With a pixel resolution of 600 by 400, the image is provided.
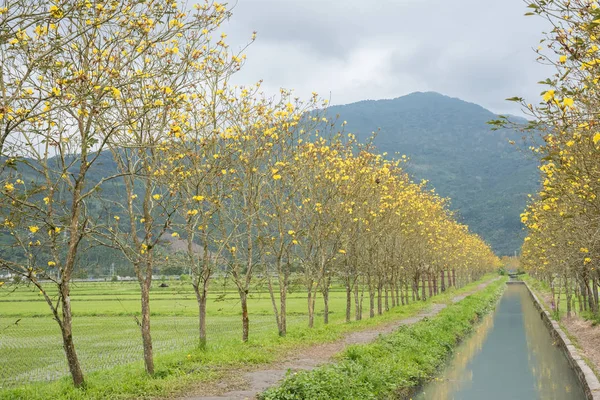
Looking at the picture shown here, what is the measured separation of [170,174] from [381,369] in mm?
8946

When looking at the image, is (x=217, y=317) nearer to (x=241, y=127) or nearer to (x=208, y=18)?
(x=241, y=127)

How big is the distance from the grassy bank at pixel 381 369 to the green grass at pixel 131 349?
255cm

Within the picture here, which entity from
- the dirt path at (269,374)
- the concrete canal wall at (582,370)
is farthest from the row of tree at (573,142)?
the dirt path at (269,374)

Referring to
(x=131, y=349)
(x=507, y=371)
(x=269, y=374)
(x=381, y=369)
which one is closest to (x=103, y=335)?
(x=131, y=349)

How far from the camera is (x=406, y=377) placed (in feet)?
60.2

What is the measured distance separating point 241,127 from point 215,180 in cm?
307

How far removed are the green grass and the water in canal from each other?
201 inches

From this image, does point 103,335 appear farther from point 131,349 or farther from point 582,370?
point 582,370

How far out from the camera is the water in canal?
18484mm

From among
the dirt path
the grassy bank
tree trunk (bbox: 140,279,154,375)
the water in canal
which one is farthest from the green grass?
the water in canal

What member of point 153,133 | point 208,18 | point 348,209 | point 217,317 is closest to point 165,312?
point 217,317

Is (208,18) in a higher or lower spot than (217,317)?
higher

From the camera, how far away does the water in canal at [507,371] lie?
1848cm

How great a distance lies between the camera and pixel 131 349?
27.1 metres
